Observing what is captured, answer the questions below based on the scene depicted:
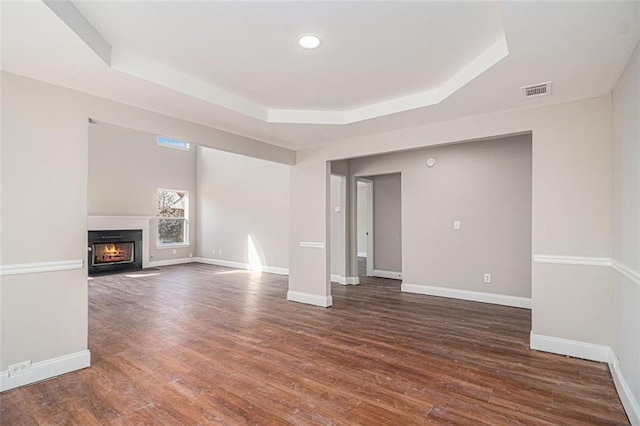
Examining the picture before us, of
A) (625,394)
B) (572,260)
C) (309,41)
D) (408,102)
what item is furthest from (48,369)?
(572,260)

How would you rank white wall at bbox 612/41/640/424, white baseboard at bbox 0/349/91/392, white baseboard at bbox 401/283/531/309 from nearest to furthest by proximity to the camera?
1. white wall at bbox 612/41/640/424
2. white baseboard at bbox 0/349/91/392
3. white baseboard at bbox 401/283/531/309

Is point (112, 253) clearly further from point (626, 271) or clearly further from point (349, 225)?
point (626, 271)

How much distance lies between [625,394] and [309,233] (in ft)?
12.3

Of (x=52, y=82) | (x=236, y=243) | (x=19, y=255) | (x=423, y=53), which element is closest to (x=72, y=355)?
(x=19, y=255)

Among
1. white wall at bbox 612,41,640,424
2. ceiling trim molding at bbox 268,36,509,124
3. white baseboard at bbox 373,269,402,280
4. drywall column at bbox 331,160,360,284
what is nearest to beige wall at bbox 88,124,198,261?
drywall column at bbox 331,160,360,284

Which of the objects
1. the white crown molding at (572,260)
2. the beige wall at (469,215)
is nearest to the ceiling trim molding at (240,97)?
the white crown molding at (572,260)

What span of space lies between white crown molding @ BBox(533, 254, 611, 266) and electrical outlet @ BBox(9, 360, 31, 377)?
176 inches

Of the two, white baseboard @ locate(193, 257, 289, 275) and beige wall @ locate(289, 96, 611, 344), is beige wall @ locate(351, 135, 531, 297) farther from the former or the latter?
white baseboard @ locate(193, 257, 289, 275)

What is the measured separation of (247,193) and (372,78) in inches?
241

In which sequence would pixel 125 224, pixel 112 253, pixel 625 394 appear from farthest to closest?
pixel 125 224 → pixel 112 253 → pixel 625 394

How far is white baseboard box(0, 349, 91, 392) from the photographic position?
2404 mm

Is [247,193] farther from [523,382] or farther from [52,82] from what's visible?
[523,382]

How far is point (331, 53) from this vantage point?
2518mm

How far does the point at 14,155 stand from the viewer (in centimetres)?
248
